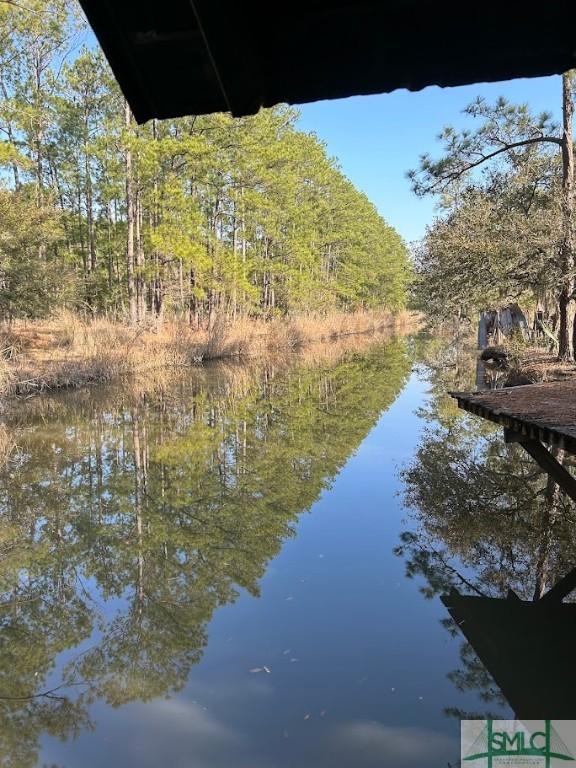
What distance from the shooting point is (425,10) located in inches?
72.7

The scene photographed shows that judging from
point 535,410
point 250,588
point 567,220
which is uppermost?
point 567,220

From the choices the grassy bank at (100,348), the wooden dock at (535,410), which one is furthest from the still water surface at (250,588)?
the grassy bank at (100,348)

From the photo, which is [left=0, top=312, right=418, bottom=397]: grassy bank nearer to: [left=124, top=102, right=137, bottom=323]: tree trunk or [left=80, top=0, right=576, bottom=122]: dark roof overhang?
[left=124, top=102, right=137, bottom=323]: tree trunk

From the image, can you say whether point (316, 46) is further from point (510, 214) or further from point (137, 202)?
point (137, 202)

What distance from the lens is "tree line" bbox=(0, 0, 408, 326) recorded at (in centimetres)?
1438

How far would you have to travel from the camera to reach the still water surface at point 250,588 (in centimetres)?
310

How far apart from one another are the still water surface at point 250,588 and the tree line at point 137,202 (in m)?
8.22

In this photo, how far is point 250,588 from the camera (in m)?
4.75

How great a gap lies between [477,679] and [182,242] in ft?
65.6

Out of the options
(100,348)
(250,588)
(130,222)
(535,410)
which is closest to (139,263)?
(130,222)

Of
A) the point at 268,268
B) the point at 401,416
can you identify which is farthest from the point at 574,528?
the point at 268,268

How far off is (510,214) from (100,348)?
11410mm

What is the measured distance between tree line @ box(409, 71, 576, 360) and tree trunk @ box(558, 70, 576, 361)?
0.7 inches

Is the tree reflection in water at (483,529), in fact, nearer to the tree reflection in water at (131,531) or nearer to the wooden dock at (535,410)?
the wooden dock at (535,410)
